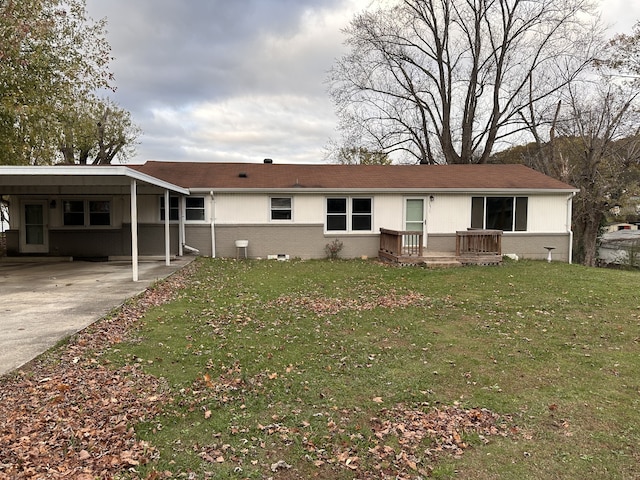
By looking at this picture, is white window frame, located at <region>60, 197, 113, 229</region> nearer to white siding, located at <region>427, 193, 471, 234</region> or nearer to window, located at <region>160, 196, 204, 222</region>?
window, located at <region>160, 196, 204, 222</region>

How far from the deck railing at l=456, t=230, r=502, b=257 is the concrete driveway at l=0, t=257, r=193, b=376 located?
901 centimetres

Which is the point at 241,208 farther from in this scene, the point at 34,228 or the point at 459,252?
the point at 459,252

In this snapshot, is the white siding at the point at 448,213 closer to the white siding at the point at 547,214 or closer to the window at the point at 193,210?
the white siding at the point at 547,214

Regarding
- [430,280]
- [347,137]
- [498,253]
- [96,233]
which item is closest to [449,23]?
[347,137]

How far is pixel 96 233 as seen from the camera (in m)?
14.3

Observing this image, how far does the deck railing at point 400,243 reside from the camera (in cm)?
1301

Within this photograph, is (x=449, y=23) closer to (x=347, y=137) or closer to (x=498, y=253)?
(x=347, y=137)

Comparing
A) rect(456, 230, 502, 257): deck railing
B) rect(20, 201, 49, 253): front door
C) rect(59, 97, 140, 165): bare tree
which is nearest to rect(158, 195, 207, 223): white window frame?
rect(20, 201, 49, 253): front door

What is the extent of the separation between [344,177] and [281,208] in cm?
299

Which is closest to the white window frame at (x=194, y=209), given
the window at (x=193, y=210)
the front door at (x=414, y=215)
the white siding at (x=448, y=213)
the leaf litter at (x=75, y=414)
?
the window at (x=193, y=210)

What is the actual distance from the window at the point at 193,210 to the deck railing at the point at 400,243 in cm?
667

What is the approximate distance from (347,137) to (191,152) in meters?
12.4

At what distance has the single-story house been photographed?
14.3 metres

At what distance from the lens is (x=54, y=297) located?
7.51 m
